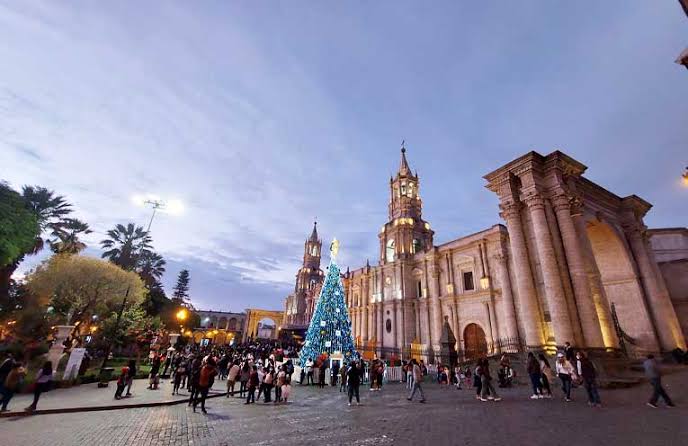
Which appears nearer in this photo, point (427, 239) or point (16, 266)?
point (16, 266)

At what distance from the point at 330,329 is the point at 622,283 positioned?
62.4 feet

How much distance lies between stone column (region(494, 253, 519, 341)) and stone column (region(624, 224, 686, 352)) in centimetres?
783

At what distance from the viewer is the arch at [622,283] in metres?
17.8

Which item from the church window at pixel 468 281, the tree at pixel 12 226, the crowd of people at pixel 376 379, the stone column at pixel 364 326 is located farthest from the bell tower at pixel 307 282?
the crowd of people at pixel 376 379

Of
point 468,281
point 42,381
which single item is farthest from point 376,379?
point 468,281

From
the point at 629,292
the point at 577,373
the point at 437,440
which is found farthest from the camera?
the point at 629,292

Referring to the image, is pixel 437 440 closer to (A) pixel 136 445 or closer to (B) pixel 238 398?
(A) pixel 136 445

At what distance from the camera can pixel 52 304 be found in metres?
22.6

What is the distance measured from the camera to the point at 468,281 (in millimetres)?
29516

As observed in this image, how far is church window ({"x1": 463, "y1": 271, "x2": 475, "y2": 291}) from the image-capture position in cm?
2917

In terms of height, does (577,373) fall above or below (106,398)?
above

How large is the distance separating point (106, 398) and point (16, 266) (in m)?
22.5

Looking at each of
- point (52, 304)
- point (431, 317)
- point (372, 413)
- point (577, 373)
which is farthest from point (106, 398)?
point (431, 317)

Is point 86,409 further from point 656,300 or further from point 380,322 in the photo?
point 380,322
